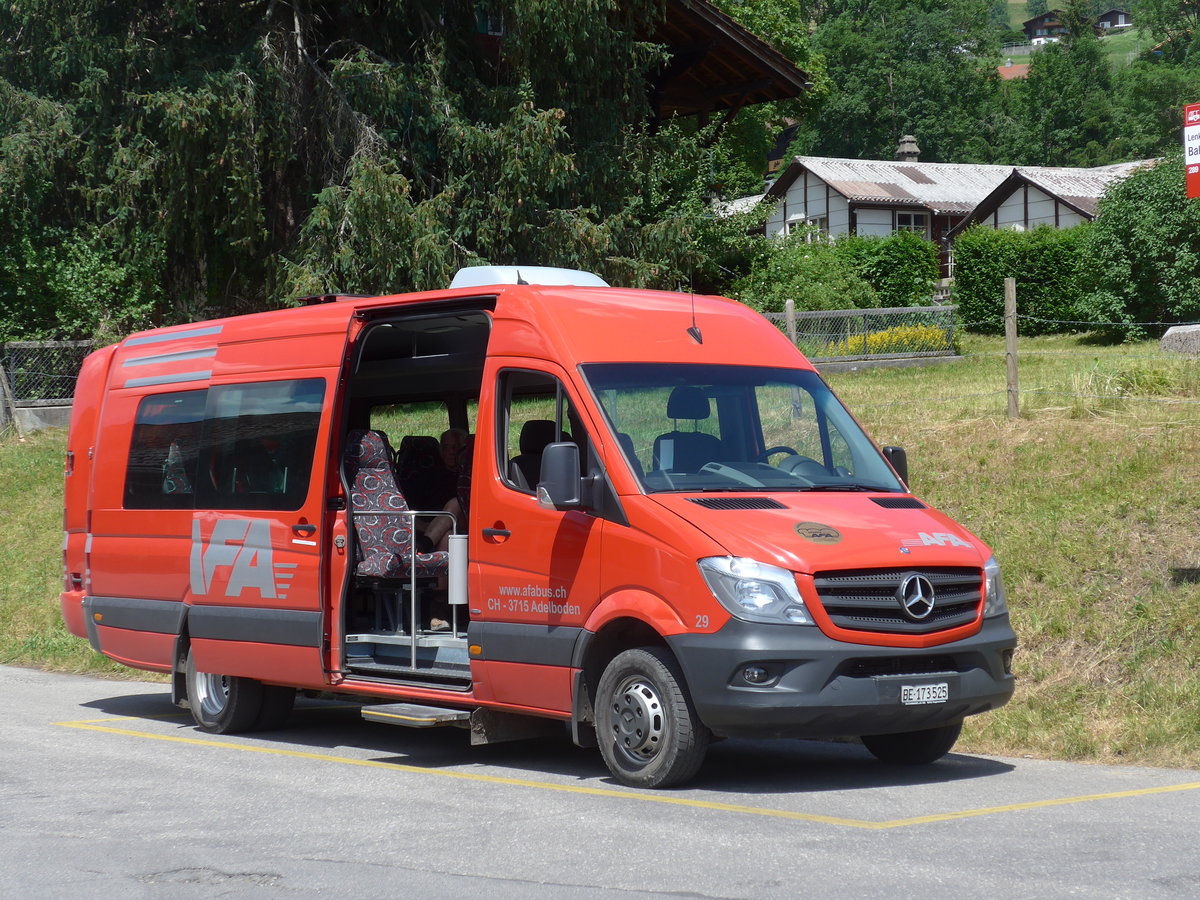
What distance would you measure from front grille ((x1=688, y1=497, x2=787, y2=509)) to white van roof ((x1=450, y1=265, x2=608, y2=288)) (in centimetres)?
229

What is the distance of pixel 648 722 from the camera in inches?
321

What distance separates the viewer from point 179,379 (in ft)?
38.8

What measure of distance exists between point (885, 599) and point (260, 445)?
4808mm

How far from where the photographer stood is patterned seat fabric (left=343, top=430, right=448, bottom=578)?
10.2m

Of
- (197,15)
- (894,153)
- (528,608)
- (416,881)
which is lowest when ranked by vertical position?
(416,881)

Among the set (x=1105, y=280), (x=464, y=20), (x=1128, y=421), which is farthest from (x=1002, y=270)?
(x=1128, y=421)

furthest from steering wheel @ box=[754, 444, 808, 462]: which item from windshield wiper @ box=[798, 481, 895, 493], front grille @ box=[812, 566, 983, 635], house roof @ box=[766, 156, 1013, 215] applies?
house roof @ box=[766, 156, 1013, 215]

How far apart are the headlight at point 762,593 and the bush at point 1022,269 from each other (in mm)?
38680

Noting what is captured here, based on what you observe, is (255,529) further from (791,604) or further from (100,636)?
(791,604)

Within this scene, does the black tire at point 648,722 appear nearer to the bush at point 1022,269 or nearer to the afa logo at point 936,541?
the afa logo at point 936,541

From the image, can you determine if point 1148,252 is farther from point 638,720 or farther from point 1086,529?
A: point 638,720

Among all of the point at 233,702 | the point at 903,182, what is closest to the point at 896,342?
the point at 233,702

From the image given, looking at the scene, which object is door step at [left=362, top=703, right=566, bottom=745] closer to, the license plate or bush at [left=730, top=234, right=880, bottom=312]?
the license plate

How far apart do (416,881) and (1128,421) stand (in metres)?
10.9
